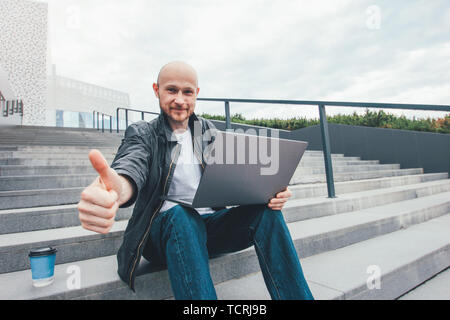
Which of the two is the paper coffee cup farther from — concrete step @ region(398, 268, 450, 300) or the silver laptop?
concrete step @ region(398, 268, 450, 300)

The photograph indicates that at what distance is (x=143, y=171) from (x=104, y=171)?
0.32 m

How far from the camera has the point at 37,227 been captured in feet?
4.91

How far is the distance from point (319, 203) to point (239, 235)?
50.3 inches

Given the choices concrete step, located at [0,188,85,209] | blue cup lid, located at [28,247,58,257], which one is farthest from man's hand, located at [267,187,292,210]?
concrete step, located at [0,188,85,209]

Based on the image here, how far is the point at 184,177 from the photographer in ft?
3.95

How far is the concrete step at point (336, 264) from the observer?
3.47 feet

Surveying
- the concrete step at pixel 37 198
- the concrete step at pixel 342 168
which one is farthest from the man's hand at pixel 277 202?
the concrete step at pixel 342 168

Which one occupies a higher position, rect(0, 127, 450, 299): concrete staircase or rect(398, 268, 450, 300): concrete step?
rect(0, 127, 450, 299): concrete staircase

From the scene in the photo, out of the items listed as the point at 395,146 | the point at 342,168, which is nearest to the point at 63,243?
the point at 342,168

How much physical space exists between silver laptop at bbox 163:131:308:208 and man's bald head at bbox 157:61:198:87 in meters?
0.46

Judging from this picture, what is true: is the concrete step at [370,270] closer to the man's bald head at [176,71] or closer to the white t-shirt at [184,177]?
the white t-shirt at [184,177]

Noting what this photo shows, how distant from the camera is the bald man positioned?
0.83 m

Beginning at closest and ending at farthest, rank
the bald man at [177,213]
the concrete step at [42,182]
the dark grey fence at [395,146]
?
the bald man at [177,213] → the concrete step at [42,182] → the dark grey fence at [395,146]
